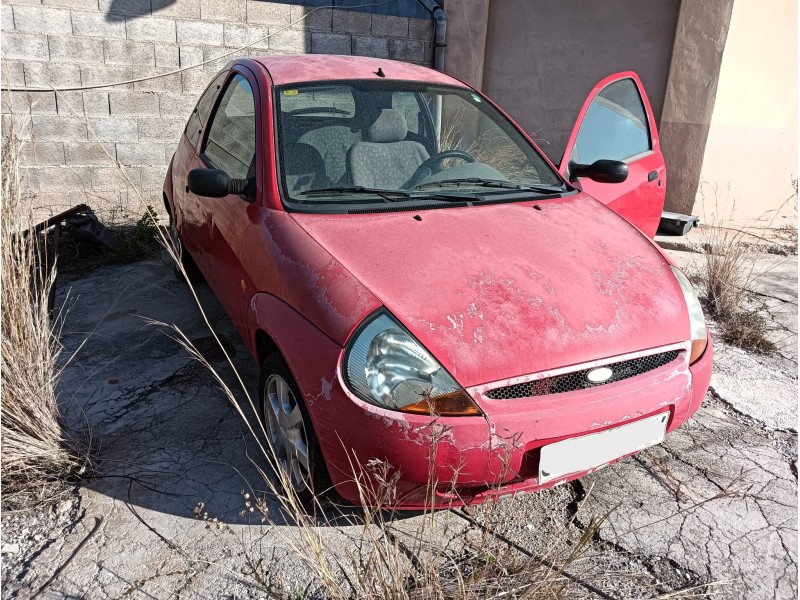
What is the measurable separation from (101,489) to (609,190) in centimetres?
297

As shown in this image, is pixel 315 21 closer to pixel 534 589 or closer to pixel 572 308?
pixel 572 308

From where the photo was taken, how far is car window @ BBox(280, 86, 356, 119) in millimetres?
3094

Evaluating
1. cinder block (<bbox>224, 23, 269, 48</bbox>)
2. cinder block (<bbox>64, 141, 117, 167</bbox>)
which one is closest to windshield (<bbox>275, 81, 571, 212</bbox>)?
cinder block (<bbox>64, 141, 117, 167</bbox>)

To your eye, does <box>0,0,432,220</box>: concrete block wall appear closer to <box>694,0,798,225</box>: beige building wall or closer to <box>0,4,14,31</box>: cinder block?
<box>0,4,14,31</box>: cinder block

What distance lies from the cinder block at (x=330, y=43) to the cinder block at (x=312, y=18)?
0.25ft

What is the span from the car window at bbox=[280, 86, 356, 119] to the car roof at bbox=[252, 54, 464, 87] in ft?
0.20

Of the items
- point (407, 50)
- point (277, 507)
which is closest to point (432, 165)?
point (277, 507)

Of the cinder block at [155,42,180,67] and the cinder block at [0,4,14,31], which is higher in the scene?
the cinder block at [0,4,14,31]

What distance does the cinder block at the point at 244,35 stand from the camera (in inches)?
250

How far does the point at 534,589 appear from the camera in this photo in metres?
1.79

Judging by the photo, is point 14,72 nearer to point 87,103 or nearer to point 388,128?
point 87,103

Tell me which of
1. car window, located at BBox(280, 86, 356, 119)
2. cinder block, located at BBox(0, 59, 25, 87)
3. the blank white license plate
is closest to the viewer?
the blank white license plate

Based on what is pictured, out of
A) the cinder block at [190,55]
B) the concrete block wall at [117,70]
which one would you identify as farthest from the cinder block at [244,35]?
the cinder block at [190,55]

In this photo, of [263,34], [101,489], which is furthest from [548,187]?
[263,34]
